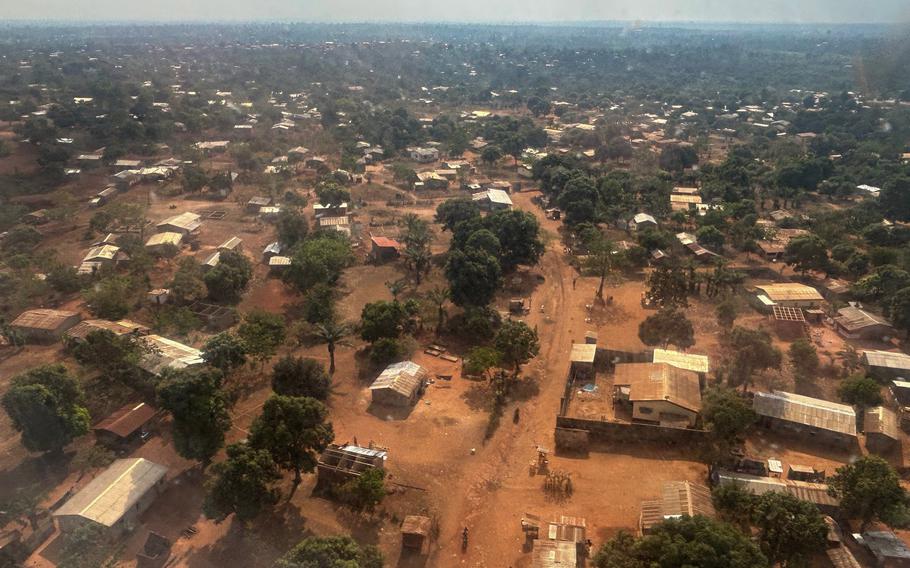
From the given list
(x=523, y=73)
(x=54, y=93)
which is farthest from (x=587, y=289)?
(x=523, y=73)

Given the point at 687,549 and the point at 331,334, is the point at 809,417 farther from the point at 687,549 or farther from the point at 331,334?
the point at 331,334

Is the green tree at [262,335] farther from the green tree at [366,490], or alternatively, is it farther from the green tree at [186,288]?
the green tree at [366,490]

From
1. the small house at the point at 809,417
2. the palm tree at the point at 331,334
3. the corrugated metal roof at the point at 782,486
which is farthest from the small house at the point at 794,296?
the palm tree at the point at 331,334

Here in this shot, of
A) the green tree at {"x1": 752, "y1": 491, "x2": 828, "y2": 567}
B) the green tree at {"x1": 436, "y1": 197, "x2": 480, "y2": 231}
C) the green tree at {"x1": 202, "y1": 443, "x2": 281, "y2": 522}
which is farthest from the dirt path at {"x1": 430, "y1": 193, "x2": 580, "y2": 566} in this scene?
the green tree at {"x1": 436, "y1": 197, "x2": 480, "y2": 231}

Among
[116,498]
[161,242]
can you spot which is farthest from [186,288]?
[116,498]

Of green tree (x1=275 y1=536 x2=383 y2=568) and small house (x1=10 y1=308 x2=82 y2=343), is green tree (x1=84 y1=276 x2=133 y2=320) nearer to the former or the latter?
small house (x1=10 y1=308 x2=82 y2=343)

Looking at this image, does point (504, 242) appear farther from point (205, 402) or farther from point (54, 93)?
point (54, 93)
